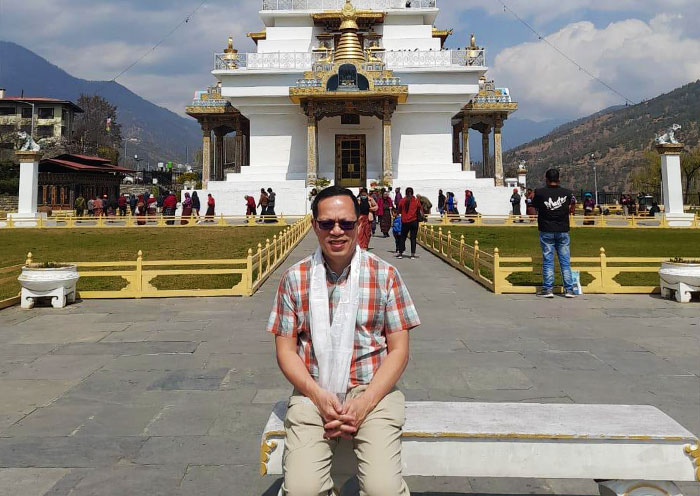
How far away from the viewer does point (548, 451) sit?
3.21 meters

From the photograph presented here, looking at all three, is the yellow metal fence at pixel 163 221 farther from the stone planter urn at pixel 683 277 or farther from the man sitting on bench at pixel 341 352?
the man sitting on bench at pixel 341 352

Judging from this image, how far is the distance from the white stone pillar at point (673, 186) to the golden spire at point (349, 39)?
53.2 ft

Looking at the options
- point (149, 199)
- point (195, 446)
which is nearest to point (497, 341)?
point (195, 446)

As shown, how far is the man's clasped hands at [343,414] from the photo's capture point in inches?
120

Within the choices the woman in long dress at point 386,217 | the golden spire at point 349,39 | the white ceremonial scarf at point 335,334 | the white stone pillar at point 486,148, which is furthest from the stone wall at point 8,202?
the white ceremonial scarf at point 335,334

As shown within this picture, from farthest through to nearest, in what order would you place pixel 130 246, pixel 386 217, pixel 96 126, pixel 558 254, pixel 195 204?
1. pixel 96 126
2. pixel 195 204
3. pixel 386 217
4. pixel 130 246
5. pixel 558 254

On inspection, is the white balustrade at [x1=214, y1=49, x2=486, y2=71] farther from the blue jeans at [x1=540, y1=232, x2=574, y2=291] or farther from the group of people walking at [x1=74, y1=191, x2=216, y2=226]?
the blue jeans at [x1=540, y1=232, x2=574, y2=291]

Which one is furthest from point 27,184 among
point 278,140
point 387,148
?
point 387,148

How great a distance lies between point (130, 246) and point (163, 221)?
8.69m

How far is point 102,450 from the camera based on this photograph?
4273 millimetres

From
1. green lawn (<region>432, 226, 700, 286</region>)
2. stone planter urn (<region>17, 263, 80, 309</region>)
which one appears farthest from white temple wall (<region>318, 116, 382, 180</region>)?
stone planter urn (<region>17, 263, 80, 309</region>)

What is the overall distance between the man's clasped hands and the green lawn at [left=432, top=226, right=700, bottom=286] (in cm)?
993

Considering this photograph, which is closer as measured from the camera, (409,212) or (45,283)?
(45,283)

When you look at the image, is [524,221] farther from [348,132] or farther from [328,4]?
[328,4]
